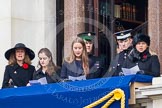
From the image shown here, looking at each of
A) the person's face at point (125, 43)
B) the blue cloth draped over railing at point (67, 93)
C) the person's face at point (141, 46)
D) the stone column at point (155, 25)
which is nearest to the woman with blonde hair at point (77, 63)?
the blue cloth draped over railing at point (67, 93)

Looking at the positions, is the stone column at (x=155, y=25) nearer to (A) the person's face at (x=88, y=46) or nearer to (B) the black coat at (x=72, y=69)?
(A) the person's face at (x=88, y=46)

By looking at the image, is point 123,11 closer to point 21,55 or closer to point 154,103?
point 21,55

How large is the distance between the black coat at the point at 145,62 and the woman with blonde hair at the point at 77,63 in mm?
523

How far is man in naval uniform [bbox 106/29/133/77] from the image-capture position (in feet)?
34.3

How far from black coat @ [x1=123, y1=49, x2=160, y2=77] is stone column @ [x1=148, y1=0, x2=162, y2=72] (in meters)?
1.79

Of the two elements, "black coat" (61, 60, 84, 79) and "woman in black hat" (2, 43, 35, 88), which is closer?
"black coat" (61, 60, 84, 79)

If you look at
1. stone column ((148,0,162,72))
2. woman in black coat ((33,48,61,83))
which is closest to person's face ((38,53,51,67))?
woman in black coat ((33,48,61,83))

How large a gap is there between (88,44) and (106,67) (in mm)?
533

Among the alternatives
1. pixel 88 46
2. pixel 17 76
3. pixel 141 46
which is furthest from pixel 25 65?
pixel 141 46

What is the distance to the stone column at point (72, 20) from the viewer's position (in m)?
13.2

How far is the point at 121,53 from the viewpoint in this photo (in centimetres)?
1070

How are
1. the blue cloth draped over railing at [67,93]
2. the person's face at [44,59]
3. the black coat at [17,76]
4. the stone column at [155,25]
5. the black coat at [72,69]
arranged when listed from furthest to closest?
the stone column at [155,25]
the black coat at [17,76]
the person's face at [44,59]
the black coat at [72,69]
the blue cloth draped over railing at [67,93]

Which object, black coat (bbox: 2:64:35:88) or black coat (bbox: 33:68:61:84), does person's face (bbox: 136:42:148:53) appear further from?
black coat (bbox: 2:64:35:88)

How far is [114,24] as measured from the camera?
44.6 ft
